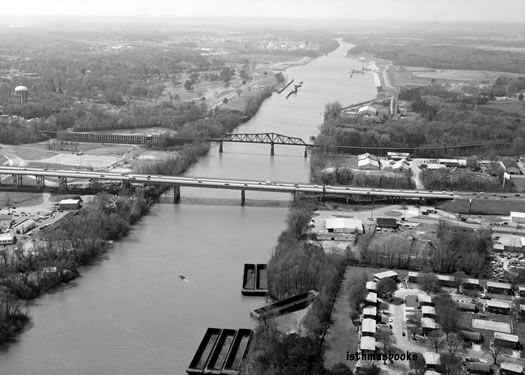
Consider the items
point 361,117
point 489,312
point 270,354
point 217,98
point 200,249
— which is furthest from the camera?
point 217,98

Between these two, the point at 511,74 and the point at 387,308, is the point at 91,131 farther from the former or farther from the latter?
the point at 511,74

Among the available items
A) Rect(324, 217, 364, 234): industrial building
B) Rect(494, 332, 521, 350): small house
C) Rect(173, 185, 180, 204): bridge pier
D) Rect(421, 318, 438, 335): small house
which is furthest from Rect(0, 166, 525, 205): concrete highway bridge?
Rect(494, 332, 521, 350): small house

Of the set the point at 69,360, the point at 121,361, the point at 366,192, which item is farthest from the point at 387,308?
the point at 366,192

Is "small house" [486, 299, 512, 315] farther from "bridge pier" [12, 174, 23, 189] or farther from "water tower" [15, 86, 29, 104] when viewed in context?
"water tower" [15, 86, 29, 104]

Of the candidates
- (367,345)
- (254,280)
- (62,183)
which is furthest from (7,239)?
(367,345)

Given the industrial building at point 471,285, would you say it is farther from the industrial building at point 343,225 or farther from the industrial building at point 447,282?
the industrial building at point 343,225

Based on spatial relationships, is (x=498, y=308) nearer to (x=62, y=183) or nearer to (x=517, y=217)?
(x=517, y=217)
